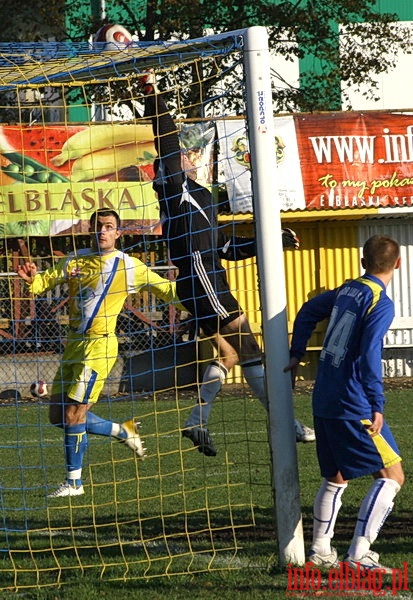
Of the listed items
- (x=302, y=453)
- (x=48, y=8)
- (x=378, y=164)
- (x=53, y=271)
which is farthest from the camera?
(x=48, y=8)

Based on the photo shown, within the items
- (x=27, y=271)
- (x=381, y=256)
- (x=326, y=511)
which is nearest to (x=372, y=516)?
(x=326, y=511)

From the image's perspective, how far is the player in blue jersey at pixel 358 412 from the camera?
5.50 m

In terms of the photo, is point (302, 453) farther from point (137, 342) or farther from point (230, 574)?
point (137, 342)

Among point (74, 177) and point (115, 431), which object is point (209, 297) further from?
point (74, 177)

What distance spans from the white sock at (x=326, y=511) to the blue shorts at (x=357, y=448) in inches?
4.8

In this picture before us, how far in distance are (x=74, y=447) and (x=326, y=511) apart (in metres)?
2.82

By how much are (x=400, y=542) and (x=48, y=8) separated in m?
18.0

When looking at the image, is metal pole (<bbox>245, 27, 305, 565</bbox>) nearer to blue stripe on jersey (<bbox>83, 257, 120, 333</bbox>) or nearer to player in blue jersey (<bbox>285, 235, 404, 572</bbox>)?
player in blue jersey (<bbox>285, 235, 404, 572</bbox>)

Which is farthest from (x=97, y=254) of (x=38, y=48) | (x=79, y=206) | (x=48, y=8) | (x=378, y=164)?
(x=48, y=8)

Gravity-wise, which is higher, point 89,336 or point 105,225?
point 105,225

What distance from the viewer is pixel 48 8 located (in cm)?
2247

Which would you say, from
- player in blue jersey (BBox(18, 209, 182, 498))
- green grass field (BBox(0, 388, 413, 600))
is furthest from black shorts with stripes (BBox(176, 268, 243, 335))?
green grass field (BBox(0, 388, 413, 600))

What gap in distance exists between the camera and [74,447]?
8055mm

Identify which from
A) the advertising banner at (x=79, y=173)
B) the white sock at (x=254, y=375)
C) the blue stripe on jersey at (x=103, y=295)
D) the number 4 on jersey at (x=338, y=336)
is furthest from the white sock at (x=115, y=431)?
the advertising banner at (x=79, y=173)
